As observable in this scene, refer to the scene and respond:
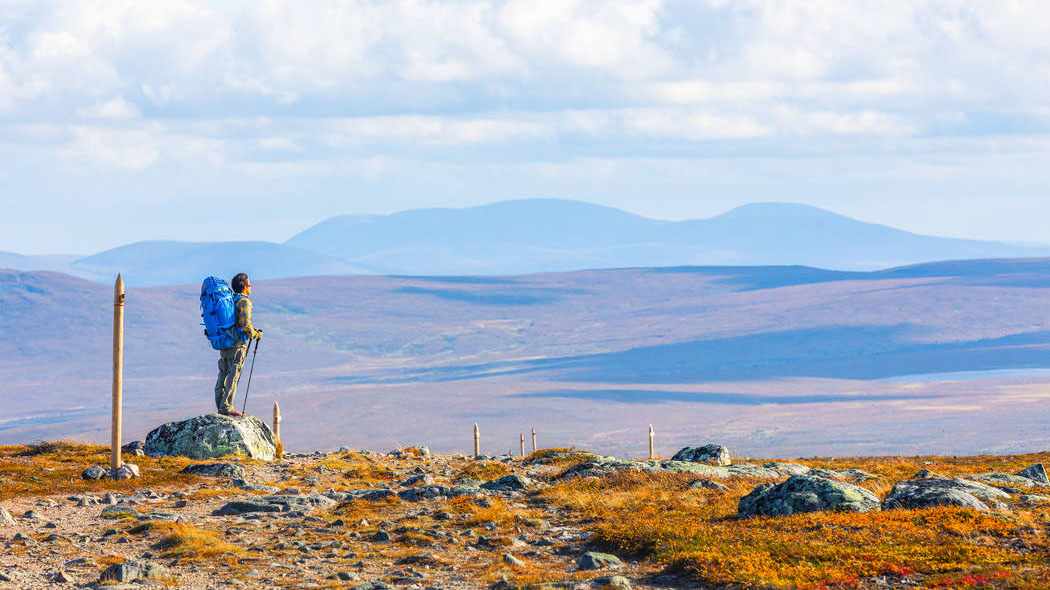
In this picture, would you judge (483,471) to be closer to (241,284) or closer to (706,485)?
(706,485)

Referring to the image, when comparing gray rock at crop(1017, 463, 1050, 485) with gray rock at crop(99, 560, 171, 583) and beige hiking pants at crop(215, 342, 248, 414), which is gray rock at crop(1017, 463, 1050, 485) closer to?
gray rock at crop(99, 560, 171, 583)

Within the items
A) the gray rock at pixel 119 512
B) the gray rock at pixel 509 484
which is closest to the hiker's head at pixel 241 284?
the gray rock at pixel 509 484

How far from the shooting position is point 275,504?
24.3 metres

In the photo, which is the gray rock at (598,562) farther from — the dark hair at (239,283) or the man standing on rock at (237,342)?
the dark hair at (239,283)

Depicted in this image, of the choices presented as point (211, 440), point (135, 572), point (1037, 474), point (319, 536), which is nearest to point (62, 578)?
point (135, 572)

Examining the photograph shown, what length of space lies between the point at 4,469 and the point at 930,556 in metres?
21.7

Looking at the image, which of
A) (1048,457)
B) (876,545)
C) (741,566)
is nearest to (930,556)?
(876,545)

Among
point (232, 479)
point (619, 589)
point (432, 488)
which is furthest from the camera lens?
point (232, 479)

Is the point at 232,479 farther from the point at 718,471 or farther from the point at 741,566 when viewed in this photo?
the point at 741,566

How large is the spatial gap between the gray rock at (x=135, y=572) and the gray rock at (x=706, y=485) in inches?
467

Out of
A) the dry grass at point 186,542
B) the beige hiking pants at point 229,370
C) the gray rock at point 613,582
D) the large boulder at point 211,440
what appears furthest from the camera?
the beige hiking pants at point 229,370

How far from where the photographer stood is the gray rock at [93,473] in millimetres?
27969

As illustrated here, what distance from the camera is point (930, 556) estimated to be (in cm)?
1764

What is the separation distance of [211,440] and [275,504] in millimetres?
9471
